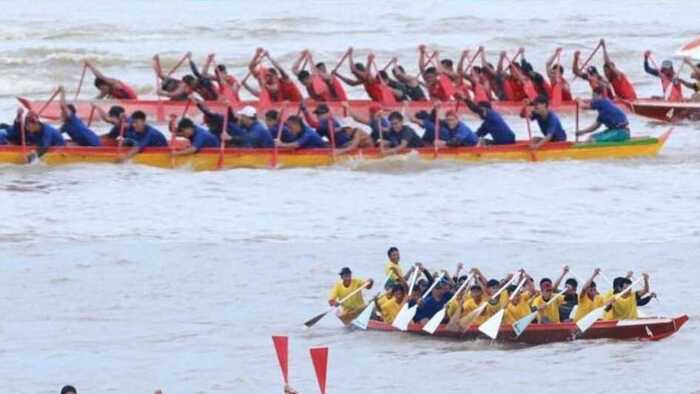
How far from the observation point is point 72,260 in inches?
870

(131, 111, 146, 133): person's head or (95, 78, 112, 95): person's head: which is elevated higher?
(131, 111, 146, 133): person's head

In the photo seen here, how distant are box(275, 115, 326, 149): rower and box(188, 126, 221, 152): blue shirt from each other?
824mm

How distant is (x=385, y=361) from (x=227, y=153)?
9554 millimetres

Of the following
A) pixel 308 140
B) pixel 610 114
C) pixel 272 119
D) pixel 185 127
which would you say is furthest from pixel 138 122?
pixel 610 114

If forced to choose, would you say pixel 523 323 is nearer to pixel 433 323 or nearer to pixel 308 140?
pixel 433 323

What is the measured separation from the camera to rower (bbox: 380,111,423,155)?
88.2 ft

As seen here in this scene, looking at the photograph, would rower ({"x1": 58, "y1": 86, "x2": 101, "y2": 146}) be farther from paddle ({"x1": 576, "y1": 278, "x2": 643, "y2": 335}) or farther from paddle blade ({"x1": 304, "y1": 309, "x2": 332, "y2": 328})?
paddle ({"x1": 576, "y1": 278, "x2": 643, "y2": 335})

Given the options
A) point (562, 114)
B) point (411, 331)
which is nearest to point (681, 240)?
point (411, 331)

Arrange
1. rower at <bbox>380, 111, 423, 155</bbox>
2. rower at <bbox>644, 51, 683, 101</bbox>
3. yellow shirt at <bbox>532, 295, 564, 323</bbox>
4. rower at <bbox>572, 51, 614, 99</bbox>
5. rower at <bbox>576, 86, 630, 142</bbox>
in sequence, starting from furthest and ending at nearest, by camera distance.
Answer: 1. rower at <bbox>644, 51, 683, 101</bbox>
2. rower at <bbox>572, 51, 614, 99</bbox>
3. rower at <bbox>576, 86, 630, 142</bbox>
4. rower at <bbox>380, 111, 423, 155</bbox>
5. yellow shirt at <bbox>532, 295, 564, 323</bbox>

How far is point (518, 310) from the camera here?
1816 centimetres

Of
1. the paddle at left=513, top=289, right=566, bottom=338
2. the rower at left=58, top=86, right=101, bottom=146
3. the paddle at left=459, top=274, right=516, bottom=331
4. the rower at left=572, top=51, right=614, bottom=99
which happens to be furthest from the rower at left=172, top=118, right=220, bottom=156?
the paddle at left=513, top=289, right=566, bottom=338

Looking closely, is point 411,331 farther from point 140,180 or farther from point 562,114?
point 562,114

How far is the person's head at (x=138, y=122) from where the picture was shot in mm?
26609

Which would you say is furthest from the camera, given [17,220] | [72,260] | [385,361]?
[17,220]
